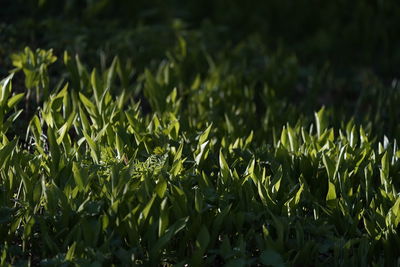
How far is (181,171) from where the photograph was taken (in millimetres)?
2266

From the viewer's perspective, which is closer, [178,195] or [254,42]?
[178,195]

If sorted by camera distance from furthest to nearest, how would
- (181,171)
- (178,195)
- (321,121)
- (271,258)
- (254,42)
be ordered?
(254,42), (321,121), (181,171), (178,195), (271,258)

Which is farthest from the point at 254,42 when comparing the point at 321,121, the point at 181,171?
the point at 181,171

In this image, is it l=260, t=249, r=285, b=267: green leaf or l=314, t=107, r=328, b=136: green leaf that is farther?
l=314, t=107, r=328, b=136: green leaf

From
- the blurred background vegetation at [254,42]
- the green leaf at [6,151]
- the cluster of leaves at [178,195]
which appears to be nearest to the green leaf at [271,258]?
the cluster of leaves at [178,195]

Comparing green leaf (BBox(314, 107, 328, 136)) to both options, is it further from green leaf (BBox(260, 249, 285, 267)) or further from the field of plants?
green leaf (BBox(260, 249, 285, 267))

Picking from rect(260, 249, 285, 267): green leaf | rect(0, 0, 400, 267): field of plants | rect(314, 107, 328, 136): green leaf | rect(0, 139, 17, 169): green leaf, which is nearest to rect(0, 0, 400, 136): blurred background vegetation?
rect(0, 0, 400, 267): field of plants

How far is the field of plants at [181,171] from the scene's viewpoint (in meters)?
1.99

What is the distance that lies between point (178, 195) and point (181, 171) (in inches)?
8.0

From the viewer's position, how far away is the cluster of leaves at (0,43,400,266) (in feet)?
6.48

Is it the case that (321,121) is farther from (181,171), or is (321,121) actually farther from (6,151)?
(6,151)

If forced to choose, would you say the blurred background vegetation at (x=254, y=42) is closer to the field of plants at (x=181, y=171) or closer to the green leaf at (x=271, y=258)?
the field of plants at (x=181, y=171)

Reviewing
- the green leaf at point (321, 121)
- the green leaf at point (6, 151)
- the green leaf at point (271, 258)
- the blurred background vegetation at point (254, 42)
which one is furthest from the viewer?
the blurred background vegetation at point (254, 42)

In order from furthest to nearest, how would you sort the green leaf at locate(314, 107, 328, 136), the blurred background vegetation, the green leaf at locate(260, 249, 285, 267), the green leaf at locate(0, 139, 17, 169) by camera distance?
the blurred background vegetation, the green leaf at locate(314, 107, 328, 136), the green leaf at locate(0, 139, 17, 169), the green leaf at locate(260, 249, 285, 267)
